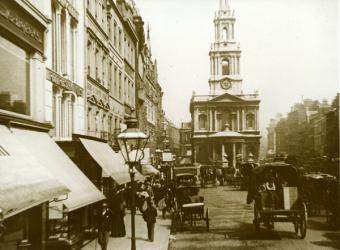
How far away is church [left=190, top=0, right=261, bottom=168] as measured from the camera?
97.8m

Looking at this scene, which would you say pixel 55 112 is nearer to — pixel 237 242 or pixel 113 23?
pixel 237 242

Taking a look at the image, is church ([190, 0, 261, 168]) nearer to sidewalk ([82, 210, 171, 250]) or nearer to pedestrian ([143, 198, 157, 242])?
sidewalk ([82, 210, 171, 250])

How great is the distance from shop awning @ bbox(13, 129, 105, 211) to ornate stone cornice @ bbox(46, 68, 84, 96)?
114 inches

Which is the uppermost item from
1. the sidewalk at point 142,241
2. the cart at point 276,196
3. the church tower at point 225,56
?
A: the church tower at point 225,56

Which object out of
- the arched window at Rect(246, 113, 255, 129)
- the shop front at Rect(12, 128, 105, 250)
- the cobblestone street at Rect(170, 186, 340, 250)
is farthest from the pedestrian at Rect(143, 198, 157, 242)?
the arched window at Rect(246, 113, 255, 129)

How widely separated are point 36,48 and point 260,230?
392 inches

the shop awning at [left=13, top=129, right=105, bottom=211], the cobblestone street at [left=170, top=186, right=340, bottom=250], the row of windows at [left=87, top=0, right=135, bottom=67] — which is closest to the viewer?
the shop awning at [left=13, top=129, right=105, bottom=211]

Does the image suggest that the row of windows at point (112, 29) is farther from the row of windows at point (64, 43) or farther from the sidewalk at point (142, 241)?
the sidewalk at point (142, 241)

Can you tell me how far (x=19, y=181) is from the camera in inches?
278

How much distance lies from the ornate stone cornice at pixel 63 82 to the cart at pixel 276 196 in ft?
22.7

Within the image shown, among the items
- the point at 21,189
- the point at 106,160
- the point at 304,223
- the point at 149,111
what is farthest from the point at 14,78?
the point at 149,111

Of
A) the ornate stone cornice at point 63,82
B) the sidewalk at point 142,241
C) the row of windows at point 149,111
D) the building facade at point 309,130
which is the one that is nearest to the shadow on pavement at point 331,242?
the sidewalk at point 142,241

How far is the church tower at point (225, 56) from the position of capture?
99.7 metres

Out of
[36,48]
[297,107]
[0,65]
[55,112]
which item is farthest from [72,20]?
[297,107]
